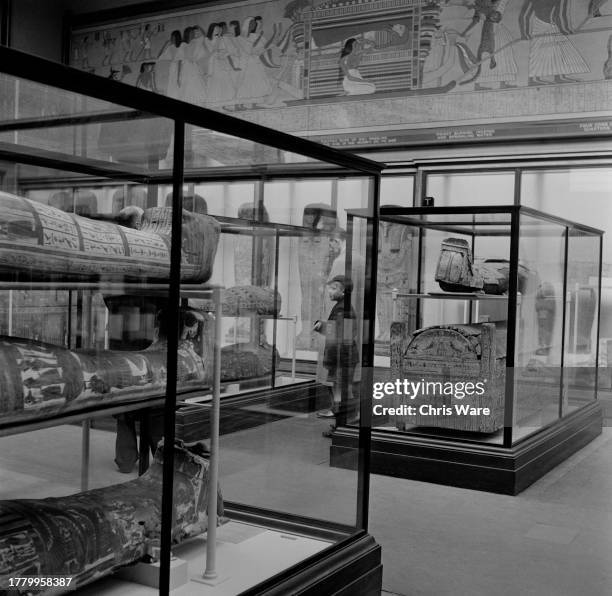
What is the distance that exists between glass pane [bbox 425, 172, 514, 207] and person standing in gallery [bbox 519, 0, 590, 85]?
883mm

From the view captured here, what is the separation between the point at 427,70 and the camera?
26.4 feet

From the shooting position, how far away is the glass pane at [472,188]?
759cm

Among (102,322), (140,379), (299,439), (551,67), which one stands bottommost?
A: (299,439)

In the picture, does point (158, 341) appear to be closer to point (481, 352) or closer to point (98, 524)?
point (98, 524)

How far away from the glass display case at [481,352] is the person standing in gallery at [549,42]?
1.71 m

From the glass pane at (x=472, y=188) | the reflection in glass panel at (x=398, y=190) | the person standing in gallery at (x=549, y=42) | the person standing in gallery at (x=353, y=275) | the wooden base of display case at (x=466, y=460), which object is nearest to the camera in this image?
the person standing in gallery at (x=353, y=275)

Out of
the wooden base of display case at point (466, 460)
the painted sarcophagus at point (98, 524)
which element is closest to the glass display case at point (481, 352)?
the wooden base of display case at point (466, 460)

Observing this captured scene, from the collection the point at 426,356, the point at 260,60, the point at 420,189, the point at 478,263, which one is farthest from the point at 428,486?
the point at 260,60

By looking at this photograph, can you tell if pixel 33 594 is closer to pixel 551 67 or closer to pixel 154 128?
pixel 154 128

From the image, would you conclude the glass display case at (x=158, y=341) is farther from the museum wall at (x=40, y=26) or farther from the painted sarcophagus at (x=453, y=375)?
the museum wall at (x=40, y=26)

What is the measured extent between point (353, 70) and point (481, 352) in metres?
3.78

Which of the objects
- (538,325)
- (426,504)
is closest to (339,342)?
(426,504)

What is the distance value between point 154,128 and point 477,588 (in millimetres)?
2467

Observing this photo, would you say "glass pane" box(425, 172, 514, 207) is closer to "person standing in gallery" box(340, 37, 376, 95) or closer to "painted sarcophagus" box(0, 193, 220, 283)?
"person standing in gallery" box(340, 37, 376, 95)
